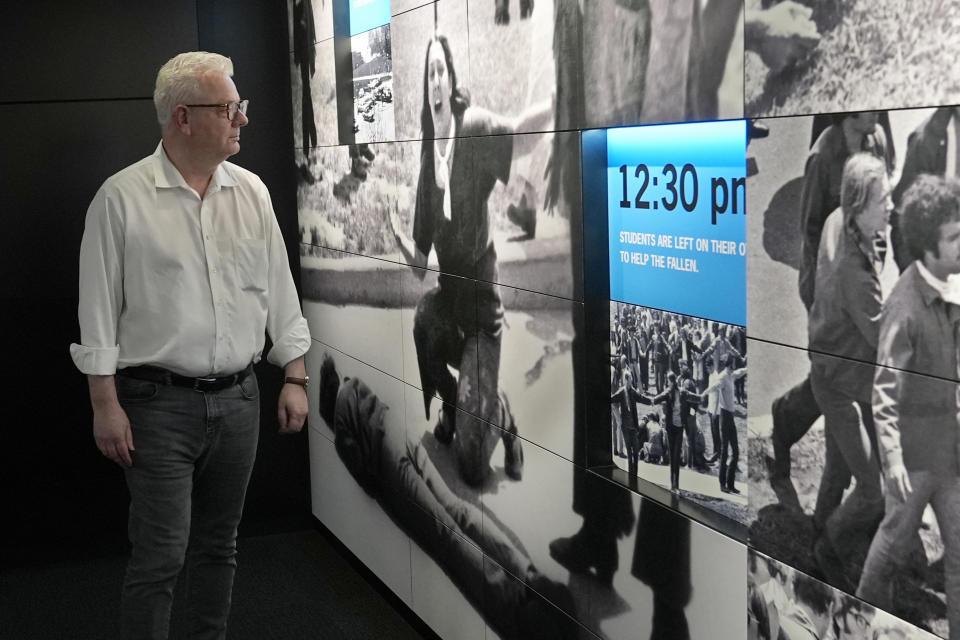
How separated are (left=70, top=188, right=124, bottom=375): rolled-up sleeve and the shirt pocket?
29 centimetres

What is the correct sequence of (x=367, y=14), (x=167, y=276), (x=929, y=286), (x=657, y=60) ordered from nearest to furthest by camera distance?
(x=929, y=286) → (x=657, y=60) → (x=167, y=276) → (x=367, y=14)

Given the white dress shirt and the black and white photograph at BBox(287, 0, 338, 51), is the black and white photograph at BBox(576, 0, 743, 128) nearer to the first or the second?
the white dress shirt

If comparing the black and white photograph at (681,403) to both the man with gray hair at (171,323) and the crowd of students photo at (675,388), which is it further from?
the man with gray hair at (171,323)

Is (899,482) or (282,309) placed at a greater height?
(282,309)

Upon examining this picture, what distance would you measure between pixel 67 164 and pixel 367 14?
1445 millimetres

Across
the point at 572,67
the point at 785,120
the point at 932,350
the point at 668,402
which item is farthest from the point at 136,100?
the point at 932,350

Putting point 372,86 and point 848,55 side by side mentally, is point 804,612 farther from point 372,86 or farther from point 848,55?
point 372,86

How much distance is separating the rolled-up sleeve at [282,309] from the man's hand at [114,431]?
458 millimetres

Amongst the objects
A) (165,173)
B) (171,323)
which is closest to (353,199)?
(165,173)

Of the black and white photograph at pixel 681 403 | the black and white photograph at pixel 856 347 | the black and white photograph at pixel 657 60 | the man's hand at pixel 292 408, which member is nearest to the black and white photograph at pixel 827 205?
the black and white photograph at pixel 856 347

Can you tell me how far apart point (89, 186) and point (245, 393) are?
186 centimetres

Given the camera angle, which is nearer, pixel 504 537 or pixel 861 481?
pixel 861 481

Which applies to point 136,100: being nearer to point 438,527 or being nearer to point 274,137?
point 274,137

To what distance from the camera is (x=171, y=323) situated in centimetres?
279
